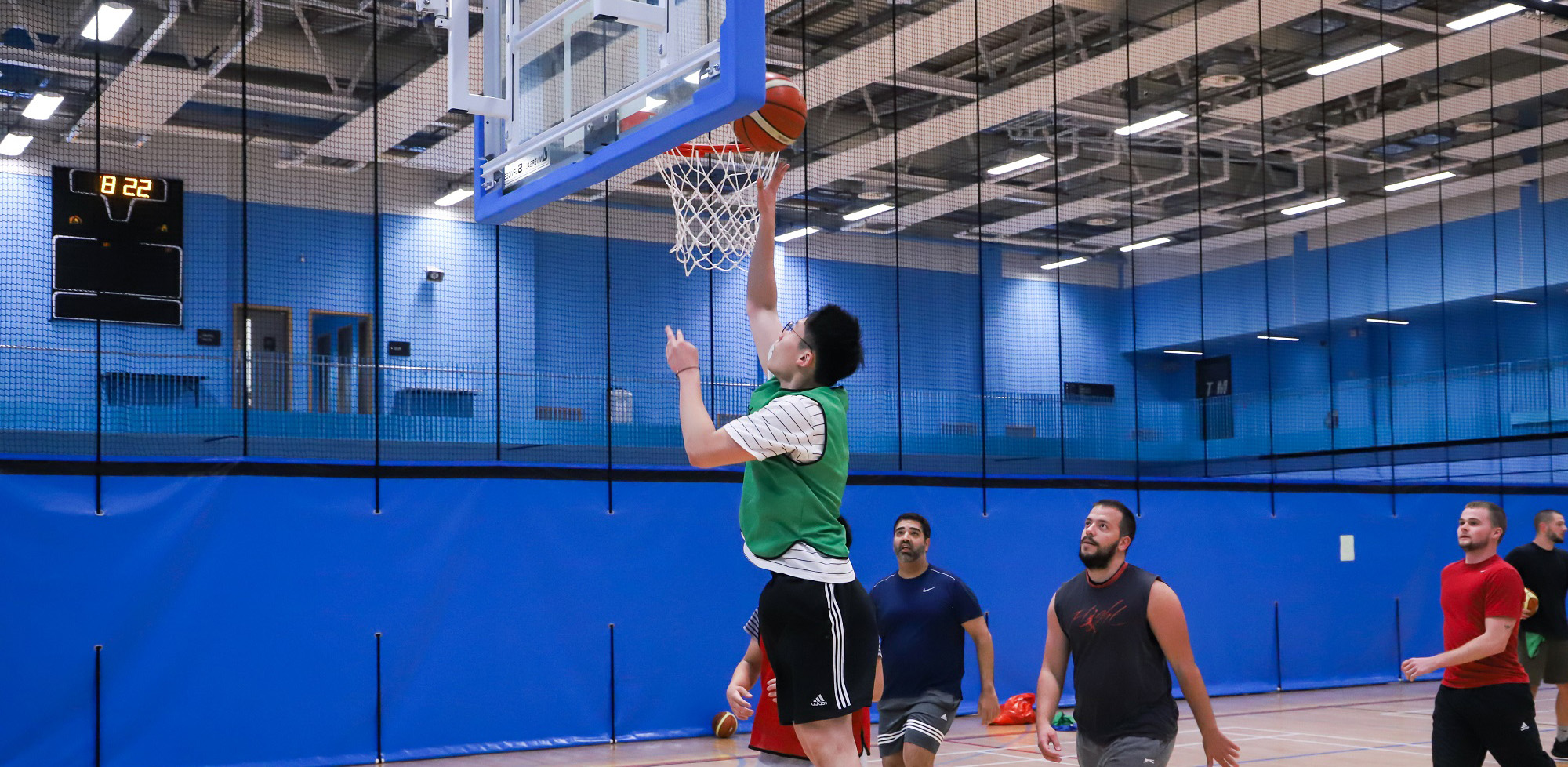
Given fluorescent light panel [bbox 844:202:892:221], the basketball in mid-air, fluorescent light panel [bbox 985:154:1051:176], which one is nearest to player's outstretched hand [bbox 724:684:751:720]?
the basketball in mid-air

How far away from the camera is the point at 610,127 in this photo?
467 centimetres

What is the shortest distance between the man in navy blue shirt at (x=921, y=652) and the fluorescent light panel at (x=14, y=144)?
40.7ft

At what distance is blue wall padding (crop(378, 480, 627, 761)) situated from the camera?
961cm

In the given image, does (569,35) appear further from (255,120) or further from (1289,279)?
(1289,279)

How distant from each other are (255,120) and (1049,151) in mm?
10864

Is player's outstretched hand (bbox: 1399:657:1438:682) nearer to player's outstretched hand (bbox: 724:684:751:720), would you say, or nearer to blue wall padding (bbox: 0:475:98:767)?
player's outstretched hand (bbox: 724:684:751:720)

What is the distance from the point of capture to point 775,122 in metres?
4.99

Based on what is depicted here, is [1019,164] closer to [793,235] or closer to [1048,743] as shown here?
[793,235]

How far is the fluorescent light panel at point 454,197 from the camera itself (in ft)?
58.9

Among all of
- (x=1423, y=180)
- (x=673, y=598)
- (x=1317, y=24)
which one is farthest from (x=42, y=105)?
(x=1423, y=180)

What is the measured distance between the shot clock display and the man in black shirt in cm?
1129

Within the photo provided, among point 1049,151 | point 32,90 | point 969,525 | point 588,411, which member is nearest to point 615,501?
point 969,525

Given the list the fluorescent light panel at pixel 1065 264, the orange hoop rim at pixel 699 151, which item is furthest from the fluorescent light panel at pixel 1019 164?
the orange hoop rim at pixel 699 151

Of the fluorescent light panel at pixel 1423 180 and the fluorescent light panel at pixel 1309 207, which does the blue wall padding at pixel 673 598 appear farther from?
the fluorescent light panel at pixel 1423 180
